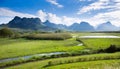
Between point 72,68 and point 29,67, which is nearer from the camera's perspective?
point 72,68

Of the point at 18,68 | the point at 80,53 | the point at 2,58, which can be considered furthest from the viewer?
the point at 80,53

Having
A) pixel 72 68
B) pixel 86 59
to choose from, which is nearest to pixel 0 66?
pixel 72 68

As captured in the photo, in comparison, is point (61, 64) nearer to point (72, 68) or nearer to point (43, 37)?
point (72, 68)

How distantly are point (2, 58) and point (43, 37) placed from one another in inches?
2919

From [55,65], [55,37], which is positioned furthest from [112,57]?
[55,37]

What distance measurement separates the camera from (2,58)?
59156 millimetres

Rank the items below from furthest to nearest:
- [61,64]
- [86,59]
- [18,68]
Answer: [86,59] < [61,64] < [18,68]

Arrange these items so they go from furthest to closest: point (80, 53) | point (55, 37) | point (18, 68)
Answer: point (55, 37)
point (80, 53)
point (18, 68)

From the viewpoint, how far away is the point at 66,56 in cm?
6106

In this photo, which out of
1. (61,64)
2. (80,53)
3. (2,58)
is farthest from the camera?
(80,53)

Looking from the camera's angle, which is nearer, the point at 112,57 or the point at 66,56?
the point at 112,57

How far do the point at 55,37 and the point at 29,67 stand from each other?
85793 millimetres

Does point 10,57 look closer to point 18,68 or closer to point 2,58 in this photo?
point 2,58

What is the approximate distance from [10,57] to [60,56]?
15.0 meters
